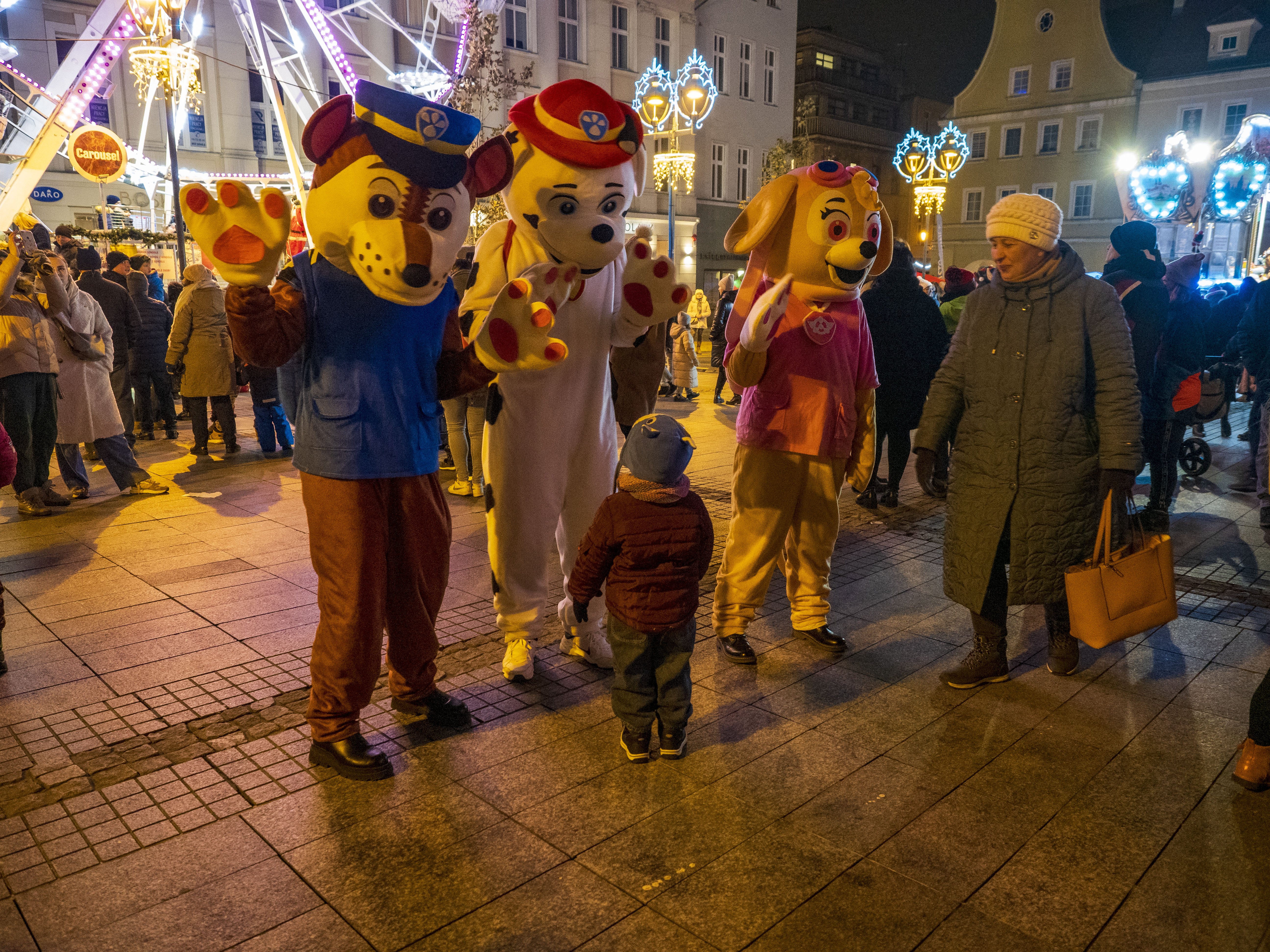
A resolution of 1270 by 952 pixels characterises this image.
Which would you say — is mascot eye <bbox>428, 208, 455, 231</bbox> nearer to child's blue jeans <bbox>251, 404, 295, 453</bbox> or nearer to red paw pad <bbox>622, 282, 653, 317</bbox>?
red paw pad <bbox>622, 282, 653, 317</bbox>

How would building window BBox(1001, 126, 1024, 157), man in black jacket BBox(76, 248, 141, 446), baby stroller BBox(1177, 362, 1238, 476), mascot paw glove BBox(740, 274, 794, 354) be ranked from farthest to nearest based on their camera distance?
1. building window BBox(1001, 126, 1024, 157)
2. man in black jacket BBox(76, 248, 141, 446)
3. baby stroller BBox(1177, 362, 1238, 476)
4. mascot paw glove BBox(740, 274, 794, 354)

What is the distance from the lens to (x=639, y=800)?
308 centimetres

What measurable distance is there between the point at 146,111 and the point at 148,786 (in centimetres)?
1753

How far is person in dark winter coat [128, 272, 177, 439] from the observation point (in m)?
9.81

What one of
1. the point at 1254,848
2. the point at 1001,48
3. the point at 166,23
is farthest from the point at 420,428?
the point at 1001,48

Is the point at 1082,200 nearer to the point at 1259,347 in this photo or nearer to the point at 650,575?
the point at 1259,347

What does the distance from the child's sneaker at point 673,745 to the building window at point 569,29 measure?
28.1 metres

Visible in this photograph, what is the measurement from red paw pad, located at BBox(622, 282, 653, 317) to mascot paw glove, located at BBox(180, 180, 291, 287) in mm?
1497

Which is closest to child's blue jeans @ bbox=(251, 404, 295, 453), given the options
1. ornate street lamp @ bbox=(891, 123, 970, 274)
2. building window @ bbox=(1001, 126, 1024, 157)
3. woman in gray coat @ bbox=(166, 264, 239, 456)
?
woman in gray coat @ bbox=(166, 264, 239, 456)

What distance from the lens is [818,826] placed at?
115 inches

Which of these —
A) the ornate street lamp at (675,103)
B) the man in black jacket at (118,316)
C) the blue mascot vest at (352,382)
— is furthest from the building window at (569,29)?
the blue mascot vest at (352,382)

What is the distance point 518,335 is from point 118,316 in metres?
7.87

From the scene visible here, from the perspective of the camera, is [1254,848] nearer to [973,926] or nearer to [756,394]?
[973,926]

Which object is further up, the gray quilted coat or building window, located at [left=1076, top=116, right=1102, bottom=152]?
building window, located at [left=1076, top=116, right=1102, bottom=152]
